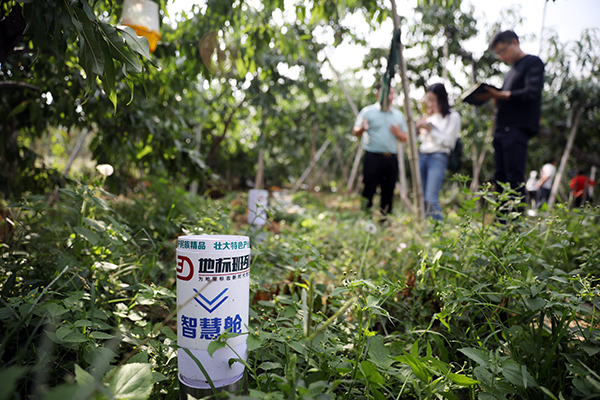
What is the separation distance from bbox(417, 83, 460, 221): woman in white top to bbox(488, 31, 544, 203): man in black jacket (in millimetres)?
368

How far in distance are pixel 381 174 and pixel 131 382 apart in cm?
317

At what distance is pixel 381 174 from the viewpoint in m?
3.52

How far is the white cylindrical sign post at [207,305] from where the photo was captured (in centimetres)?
88

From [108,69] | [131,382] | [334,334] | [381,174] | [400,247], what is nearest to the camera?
[131,382]

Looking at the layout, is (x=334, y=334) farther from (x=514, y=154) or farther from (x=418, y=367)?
(x=514, y=154)

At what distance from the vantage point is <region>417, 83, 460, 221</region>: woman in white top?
9.58ft

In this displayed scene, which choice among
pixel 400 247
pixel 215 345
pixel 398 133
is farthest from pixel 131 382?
pixel 398 133

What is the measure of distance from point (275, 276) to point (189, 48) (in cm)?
A: 159

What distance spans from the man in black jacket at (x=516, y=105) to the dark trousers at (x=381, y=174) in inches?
40.8

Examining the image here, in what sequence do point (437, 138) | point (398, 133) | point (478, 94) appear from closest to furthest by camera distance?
point (478, 94) < point (437, 138) < point (398, 133)

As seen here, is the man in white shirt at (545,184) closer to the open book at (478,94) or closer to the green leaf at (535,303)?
the open book at (478,94)

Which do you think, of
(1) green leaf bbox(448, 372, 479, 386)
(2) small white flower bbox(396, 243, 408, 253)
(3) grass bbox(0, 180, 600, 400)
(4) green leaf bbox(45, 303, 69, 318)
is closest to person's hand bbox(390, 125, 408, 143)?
(2) small white flower bbox(396, 243, 408, 253)

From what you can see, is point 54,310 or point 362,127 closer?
point 54,310

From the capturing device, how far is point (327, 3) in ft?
7.22
